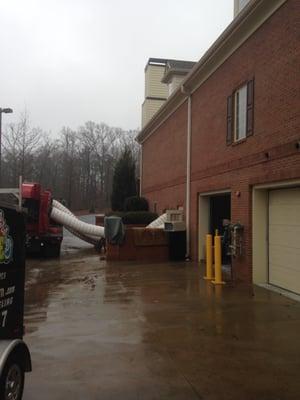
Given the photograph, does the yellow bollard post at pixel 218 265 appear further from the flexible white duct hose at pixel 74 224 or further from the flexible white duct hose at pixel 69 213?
the flexible white duct hose at pixel 69 213

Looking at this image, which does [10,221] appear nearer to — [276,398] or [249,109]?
[276,398]

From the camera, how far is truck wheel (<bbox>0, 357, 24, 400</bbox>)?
4.15 metres

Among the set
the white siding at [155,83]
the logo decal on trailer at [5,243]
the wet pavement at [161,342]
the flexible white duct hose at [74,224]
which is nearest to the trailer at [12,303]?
the logo decal on trailer at [5,243]

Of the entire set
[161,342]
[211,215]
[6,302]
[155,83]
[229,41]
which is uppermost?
[155,83]

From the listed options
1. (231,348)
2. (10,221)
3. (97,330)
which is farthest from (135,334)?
(10,221)

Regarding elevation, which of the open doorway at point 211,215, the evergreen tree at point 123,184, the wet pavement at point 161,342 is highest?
the evergreen tree at point 123,184

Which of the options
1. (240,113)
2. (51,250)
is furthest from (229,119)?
(51,250)

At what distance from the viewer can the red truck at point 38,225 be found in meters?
19.5

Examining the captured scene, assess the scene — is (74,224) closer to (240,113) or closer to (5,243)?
(240,113)

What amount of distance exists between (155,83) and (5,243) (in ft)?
88.5

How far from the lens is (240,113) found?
1344cm

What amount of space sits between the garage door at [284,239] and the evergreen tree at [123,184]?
23.5 metres

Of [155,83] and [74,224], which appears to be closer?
[74,224]

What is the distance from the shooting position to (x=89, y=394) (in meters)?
4.88
